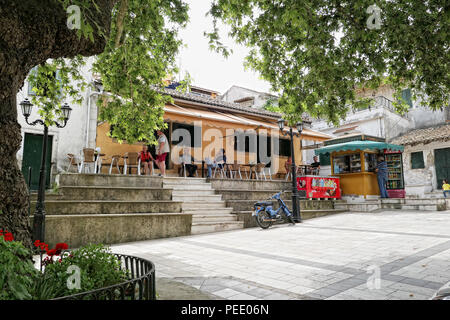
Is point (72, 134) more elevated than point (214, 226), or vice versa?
point (72, 134)

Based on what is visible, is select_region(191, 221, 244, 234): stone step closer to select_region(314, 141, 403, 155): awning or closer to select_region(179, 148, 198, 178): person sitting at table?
select_region(179, 148, 198, 178): person sitting at table

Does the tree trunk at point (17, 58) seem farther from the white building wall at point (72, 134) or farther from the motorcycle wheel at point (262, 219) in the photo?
the white building wall at point (72, 134)

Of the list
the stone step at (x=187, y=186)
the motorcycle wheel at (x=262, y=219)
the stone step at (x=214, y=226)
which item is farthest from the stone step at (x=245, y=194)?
the motorcycle wheel at (x=262, y=219)

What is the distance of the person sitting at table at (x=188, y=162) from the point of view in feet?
43.6

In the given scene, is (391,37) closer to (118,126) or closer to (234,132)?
(118,126)

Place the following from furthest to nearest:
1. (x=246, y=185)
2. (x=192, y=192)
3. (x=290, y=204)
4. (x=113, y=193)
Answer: (x=246, y=185) → (x=290, y=204) → (x=192, y=192) → (x=113, y=193)

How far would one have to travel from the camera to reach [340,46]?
6203 millimetres

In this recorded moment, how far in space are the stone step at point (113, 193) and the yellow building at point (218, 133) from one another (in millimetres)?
2678

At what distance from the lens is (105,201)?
29.2 feet

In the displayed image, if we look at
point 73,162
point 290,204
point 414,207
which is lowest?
point 414,207

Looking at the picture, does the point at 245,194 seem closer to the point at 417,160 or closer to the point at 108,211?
the point at 108,211

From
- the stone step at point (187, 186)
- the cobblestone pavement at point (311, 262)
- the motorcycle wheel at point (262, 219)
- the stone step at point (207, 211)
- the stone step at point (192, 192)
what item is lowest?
the cobblestone pavement at point (311, 262)

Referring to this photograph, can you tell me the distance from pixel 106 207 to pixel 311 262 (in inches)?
238

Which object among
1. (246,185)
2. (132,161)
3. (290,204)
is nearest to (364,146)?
(290,204)
